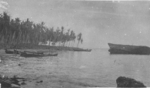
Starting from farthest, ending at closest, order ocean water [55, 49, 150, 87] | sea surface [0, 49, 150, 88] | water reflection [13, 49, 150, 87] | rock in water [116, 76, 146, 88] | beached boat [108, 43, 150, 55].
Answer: beached boat [108, 43, 150, 55], water reflection [13, 49, 150, 87], ocean water [55, 49, 150, 87], sea surface [0, 49, 150, 88], rock in water [116, 76, 146, 88]

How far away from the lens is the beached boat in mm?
171150

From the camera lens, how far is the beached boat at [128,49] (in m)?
171

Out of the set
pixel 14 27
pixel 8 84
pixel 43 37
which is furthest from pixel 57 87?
pixel 43 37

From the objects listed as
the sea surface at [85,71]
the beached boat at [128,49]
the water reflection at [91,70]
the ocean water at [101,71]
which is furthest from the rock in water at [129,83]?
the beached boat at [128,49]

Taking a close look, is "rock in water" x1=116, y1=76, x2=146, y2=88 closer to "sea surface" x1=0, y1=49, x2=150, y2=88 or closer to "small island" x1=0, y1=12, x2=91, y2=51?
"sea surface" x1=0, y1=49, x2=150, y2=88

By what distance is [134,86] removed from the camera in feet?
67.8

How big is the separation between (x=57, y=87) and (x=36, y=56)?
2168 inches

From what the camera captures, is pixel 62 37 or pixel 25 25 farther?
pixel 62 37

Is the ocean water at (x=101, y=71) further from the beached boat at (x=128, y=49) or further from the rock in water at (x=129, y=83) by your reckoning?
the beached boat at (x=128, y=49)

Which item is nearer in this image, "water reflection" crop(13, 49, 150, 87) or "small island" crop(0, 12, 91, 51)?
"water reflection" crop(13, 49, 150, 87)

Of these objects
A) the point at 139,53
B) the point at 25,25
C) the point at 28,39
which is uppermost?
the point at 25,25

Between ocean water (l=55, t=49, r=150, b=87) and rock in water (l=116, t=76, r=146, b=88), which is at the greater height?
rock in water (l=116, t=76, r=146, b=88)

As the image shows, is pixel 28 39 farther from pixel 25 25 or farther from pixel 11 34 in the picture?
pixel 11 34

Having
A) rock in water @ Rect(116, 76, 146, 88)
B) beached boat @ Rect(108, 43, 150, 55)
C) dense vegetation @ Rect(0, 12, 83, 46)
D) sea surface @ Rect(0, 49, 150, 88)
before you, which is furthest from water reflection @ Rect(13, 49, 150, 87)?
beached boat @ Rect(108, 43, 150, 55)
